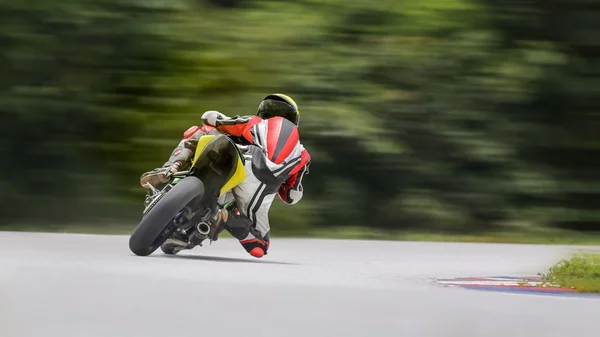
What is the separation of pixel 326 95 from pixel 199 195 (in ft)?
14.9

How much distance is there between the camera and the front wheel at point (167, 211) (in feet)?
17.7

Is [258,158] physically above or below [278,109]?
below

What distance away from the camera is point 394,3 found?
1030cm

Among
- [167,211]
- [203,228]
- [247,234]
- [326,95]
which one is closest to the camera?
[167,211]

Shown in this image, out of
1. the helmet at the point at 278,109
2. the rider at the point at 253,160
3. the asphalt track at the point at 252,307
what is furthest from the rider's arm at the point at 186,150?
the asphalt track at the point at 252,307

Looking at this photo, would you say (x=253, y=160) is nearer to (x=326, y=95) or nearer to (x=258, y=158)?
(x=258, y=158)

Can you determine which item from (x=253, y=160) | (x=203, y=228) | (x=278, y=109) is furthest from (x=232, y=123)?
(x=203, y=228)

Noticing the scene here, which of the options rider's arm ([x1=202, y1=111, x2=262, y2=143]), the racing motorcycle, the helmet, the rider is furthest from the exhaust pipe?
the helmet

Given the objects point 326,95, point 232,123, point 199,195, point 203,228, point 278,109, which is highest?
point 326,95

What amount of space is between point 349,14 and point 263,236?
4594 mm

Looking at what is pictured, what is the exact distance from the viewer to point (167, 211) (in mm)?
5402

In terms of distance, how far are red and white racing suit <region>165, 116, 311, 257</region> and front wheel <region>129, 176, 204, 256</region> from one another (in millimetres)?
348

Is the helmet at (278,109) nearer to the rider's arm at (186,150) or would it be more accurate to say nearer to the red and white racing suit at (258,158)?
the red and white racing suit at (258,158)

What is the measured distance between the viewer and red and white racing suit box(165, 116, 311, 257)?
5.80 m
